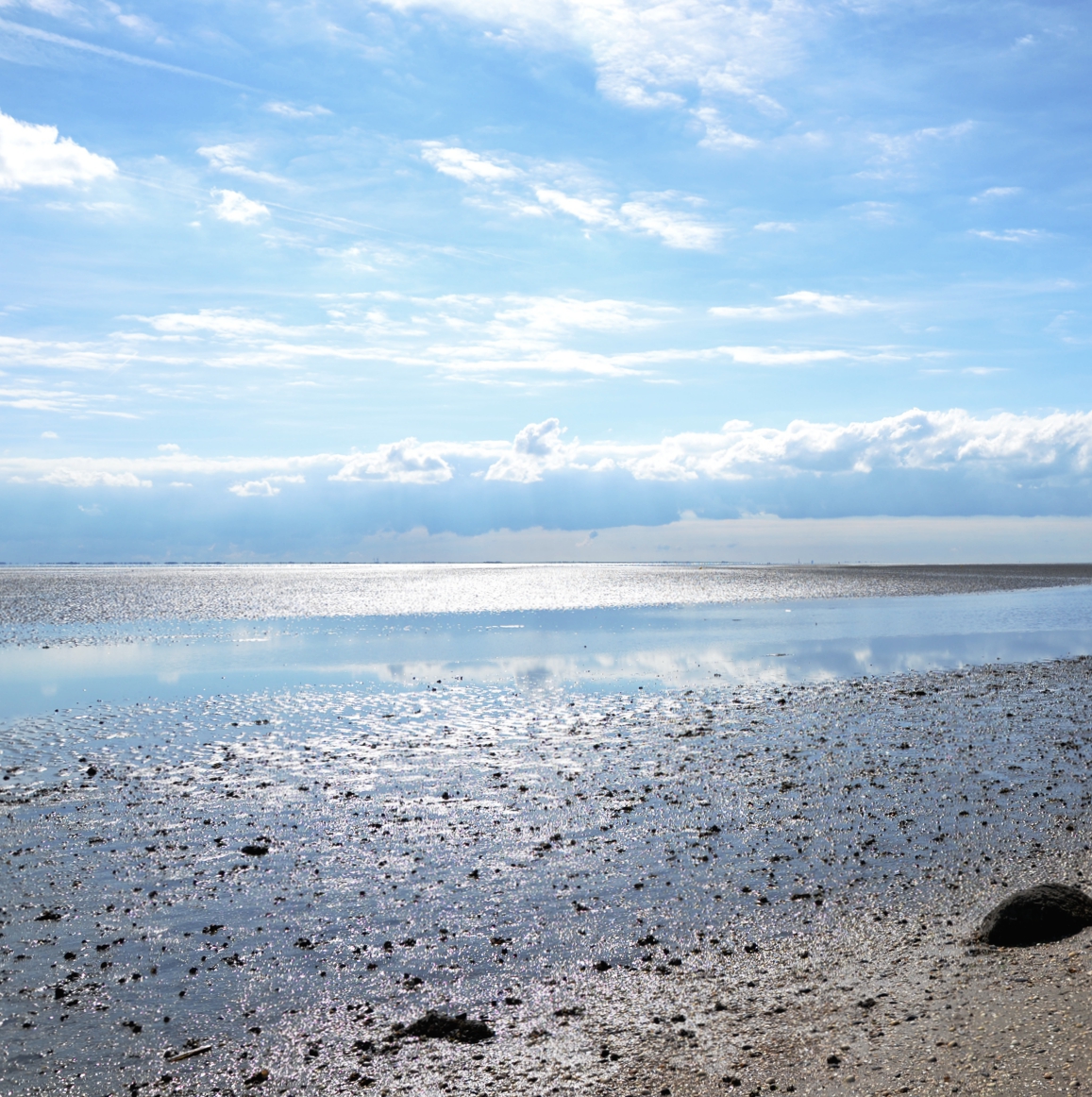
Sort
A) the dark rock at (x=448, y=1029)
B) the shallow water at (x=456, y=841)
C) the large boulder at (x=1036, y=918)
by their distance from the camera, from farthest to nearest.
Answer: the large boulder at (x=1036, y=918) < the shallow water at (x=456, y=841) < the dark rock at (x=448, y=1029)

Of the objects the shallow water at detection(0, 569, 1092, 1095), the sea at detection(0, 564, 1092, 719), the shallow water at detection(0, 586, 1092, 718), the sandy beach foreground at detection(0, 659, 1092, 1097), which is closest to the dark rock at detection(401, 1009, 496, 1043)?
the sandy beach foreground at detection(0, 659, 1092, 1097)

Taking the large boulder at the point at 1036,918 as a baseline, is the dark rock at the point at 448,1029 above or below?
below

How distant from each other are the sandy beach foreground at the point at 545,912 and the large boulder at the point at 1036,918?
36 cm

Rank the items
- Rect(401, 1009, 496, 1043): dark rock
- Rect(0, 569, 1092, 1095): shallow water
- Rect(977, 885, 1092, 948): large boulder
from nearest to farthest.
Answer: Rect(401, 1009, 496, 1043): dark rock, Rect(0, 569, 1092, 1095): shallow water, Rect(977, 885, 1092, 948): large boulder

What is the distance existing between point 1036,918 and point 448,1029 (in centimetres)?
772

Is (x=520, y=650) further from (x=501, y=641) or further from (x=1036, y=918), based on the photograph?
(x=1036, y=918)

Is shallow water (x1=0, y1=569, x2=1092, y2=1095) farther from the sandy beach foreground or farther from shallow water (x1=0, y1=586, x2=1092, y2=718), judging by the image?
shallow water (x1=0, y1=586, x2=1092, y2=718)

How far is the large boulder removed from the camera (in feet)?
38.4

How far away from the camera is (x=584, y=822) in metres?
18.1

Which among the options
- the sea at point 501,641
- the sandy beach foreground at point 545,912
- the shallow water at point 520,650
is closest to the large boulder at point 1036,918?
the sandy beach foreground at point 545,912

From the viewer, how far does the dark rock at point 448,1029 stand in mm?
10258

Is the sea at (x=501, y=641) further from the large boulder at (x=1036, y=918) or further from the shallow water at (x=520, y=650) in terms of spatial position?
the large boulder at (x=1036, y=918)

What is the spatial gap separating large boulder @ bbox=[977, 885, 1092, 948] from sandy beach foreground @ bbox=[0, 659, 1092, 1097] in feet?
1.20

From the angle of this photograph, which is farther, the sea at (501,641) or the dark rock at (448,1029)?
the sea at (501,641)
